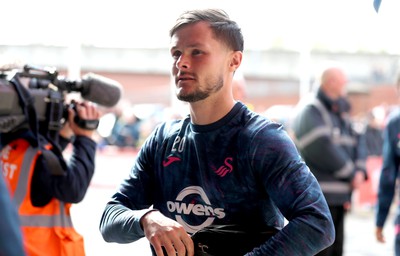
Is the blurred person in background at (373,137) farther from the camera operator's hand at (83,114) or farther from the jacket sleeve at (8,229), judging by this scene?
the jacket sleeve at (8,229)

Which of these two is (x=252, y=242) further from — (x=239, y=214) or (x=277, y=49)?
(x=277, y=49)

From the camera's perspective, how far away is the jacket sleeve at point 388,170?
4.73 m

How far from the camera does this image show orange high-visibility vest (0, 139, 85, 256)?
2916mm

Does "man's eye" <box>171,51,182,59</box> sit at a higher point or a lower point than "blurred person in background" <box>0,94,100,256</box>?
higher

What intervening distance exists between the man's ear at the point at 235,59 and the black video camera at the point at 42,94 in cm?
95

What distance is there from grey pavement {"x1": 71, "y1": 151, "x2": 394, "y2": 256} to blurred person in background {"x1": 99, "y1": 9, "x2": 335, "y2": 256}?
2968mm

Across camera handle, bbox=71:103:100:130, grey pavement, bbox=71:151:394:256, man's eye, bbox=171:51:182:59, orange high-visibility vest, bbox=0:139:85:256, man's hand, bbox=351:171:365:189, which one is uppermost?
man's eye, bbox=171:51:182:59

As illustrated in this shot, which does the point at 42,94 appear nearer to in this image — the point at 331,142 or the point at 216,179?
the point at 216,179

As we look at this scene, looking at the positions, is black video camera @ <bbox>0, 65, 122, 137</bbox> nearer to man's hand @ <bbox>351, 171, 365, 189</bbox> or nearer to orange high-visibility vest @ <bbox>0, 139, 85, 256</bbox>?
orange high-visibility vest @ <bbox>0, 139, 85, 256</bbox>

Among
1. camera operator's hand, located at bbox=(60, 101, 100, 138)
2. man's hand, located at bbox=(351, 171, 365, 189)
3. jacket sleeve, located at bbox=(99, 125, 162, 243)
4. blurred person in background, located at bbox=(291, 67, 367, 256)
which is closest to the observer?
jacket sleeve, located at bbox=(99, 125, 162, 243)

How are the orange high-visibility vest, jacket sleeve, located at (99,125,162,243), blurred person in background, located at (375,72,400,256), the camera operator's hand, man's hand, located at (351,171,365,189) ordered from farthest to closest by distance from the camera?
man's hand, located at (351,171,365,189)
blurred person in background, located at (375,72,400,256)
the camera operator's hand
the orange high-visibility vest
jacket sleeve, located at (99,125,162,243)

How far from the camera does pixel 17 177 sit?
2.93 meters

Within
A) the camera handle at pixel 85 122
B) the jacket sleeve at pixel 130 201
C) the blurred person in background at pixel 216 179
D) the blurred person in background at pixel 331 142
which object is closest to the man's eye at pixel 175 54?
the blurred person in background at pixel 216 179

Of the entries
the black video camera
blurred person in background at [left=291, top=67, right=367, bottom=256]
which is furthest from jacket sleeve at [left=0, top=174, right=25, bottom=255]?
blurred person in background at [left=291, top=67, right=367, bottom=256]
